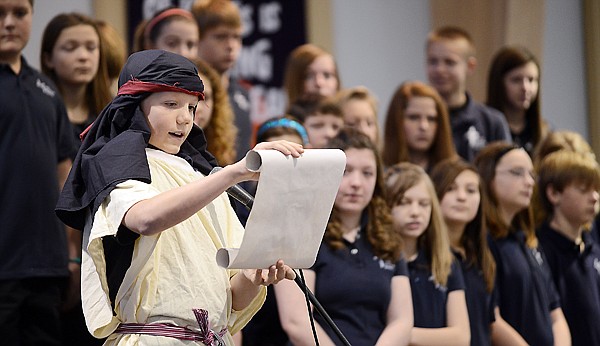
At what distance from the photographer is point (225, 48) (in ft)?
16.1

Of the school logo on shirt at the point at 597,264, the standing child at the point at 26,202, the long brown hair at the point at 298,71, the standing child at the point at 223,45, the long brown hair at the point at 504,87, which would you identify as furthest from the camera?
the long brown hair at the point at 504,87

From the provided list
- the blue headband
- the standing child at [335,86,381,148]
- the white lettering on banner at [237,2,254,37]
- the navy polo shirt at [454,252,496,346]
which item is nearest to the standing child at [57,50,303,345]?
the blue headband

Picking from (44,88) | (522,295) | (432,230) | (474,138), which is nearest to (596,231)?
(474,138)

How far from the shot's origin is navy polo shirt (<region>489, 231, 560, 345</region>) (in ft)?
15.2

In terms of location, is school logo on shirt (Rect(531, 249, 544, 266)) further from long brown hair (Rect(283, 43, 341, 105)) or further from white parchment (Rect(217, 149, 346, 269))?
white parchment (Rect(217, 149, 346, 269))

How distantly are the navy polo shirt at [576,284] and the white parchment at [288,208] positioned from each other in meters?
2.78

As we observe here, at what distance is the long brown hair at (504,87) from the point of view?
573 centimetres

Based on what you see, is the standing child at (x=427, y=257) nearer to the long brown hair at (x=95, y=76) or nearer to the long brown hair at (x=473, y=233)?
the long brown hair at (x=473, y=233)

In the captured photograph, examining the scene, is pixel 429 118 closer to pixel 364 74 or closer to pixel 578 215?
pixel 578 215

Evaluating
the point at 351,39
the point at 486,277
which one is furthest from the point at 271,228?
the point at 351,39

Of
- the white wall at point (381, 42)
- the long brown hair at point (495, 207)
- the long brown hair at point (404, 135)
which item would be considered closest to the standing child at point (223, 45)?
the long brown hair at point (404, 135)

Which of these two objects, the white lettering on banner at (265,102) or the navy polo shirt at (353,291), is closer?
the navy polo shirt at (353,291)

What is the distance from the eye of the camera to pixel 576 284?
4.97 meters

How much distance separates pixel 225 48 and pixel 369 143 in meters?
1.08
